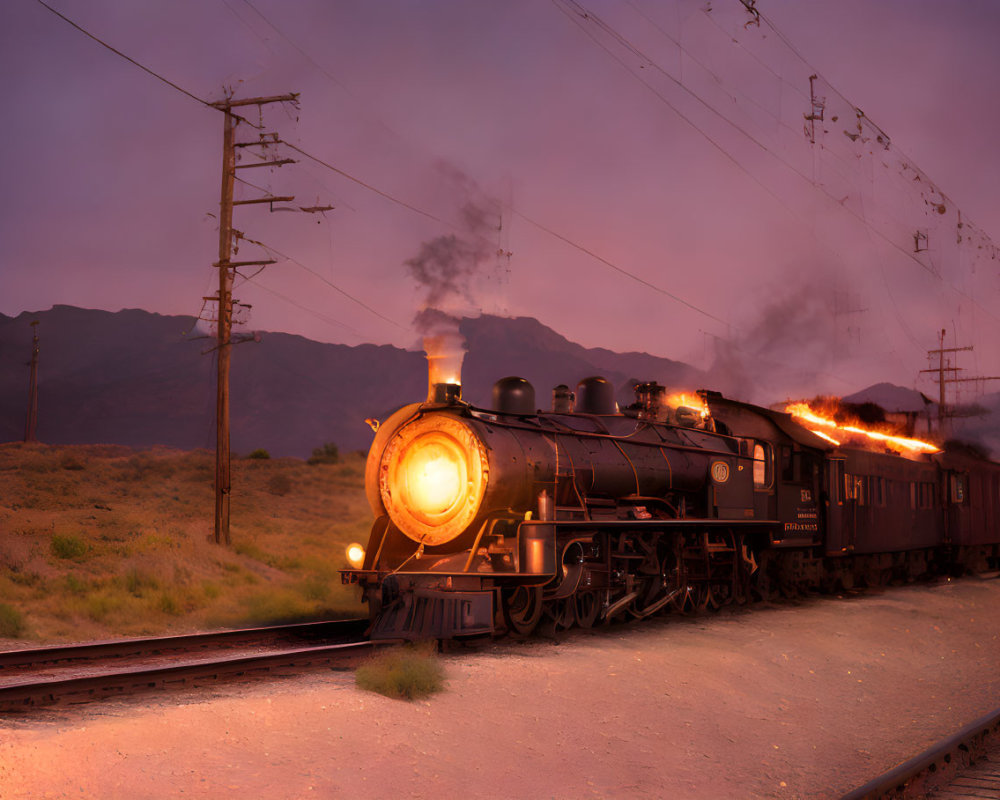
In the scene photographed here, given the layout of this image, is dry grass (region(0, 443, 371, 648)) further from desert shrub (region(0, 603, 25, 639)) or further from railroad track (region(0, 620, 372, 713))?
railroad track (region(0, 620, 372, 713))

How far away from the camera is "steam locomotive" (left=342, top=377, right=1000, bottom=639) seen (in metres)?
10.4

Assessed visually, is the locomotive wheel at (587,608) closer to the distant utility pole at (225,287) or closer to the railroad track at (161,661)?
the railroad track at (161,661)

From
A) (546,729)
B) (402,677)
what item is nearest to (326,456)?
(402,677)

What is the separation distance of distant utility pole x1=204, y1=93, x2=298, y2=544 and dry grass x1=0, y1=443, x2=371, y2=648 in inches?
47.9

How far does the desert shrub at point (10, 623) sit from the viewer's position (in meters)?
12.3

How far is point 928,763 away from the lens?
22.4 ft

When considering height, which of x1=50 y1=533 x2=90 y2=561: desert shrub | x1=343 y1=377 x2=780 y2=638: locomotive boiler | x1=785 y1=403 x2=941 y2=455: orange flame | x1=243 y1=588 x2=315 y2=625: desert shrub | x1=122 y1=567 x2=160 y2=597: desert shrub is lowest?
x1=243 y1=588 x2=315 y2=625: desert shrub

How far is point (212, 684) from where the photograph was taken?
27.3 feet

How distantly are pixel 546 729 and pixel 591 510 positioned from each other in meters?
4.81

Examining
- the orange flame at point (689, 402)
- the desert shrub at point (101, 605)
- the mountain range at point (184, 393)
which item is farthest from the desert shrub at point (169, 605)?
the mountain range at point (184, 393)

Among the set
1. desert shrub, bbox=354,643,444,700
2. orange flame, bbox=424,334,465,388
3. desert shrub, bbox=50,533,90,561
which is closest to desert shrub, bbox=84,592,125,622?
desert shrub, bbox=50,533,90,561

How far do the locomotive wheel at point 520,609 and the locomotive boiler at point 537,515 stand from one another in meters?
0.02

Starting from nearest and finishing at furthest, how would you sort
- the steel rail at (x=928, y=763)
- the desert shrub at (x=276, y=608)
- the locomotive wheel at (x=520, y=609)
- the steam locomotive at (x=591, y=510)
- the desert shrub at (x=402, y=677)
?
the steel rail at (x=928, y=763) < the desert shrub at (x=402, y=677) < the steam locomotive at (x=591, y=510) < the locomotive wheel at (x=520, y=609) < the desert shrub at (x=276, y=608)

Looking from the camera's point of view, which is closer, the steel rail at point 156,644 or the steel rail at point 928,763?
the steel rail at point 928,763
